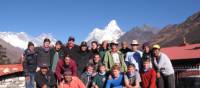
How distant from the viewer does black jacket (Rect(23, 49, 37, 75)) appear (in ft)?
41.1

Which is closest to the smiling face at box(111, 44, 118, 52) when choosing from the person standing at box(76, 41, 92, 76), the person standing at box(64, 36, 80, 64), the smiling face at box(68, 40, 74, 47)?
the person standing at box(76, 41, 92, 76)

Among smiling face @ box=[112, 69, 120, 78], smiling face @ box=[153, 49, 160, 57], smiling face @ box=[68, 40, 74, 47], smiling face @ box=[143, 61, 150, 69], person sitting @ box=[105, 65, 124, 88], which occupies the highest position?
smiling face @ box=[68, 40, 74, 47]

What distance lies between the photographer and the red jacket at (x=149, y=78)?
1119 cm

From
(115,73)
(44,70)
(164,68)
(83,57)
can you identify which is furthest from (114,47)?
(44,70)

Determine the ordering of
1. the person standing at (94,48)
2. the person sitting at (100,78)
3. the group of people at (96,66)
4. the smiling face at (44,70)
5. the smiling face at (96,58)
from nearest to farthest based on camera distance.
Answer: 1. the group of people at (96,66)
2. the smiling face at (44,70)
3. the person sitting at (100,78)
4. the smiling face at (96,58)
5. the person standing at (94,48)

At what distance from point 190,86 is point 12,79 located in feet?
27.2

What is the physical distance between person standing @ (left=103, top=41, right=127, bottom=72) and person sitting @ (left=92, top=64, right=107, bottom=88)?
690 millimetres

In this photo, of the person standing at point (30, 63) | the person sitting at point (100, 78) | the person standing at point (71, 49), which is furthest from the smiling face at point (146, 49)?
the person standing at point (30, 63)

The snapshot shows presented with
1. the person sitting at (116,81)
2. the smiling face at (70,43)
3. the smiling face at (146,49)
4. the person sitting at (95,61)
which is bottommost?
the person sitting at (116,81)

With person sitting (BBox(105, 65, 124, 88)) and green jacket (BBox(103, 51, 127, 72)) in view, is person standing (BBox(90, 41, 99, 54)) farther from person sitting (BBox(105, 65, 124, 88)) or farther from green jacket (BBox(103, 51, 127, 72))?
person sitting (BBox(105, 65, 124, 88))

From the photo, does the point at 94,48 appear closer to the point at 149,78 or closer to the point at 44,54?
the point at 44,54

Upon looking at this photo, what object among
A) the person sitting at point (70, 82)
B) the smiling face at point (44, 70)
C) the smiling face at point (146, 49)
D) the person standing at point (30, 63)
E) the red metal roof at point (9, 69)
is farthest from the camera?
the red metal roof at point (9, 69)

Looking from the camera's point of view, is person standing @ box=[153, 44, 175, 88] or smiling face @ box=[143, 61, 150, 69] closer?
smiling face @ box=[143, 61, 150, 69]

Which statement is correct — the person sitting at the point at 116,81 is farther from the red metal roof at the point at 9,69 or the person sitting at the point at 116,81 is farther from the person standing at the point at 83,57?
the red metal roof at the point at 9,69
